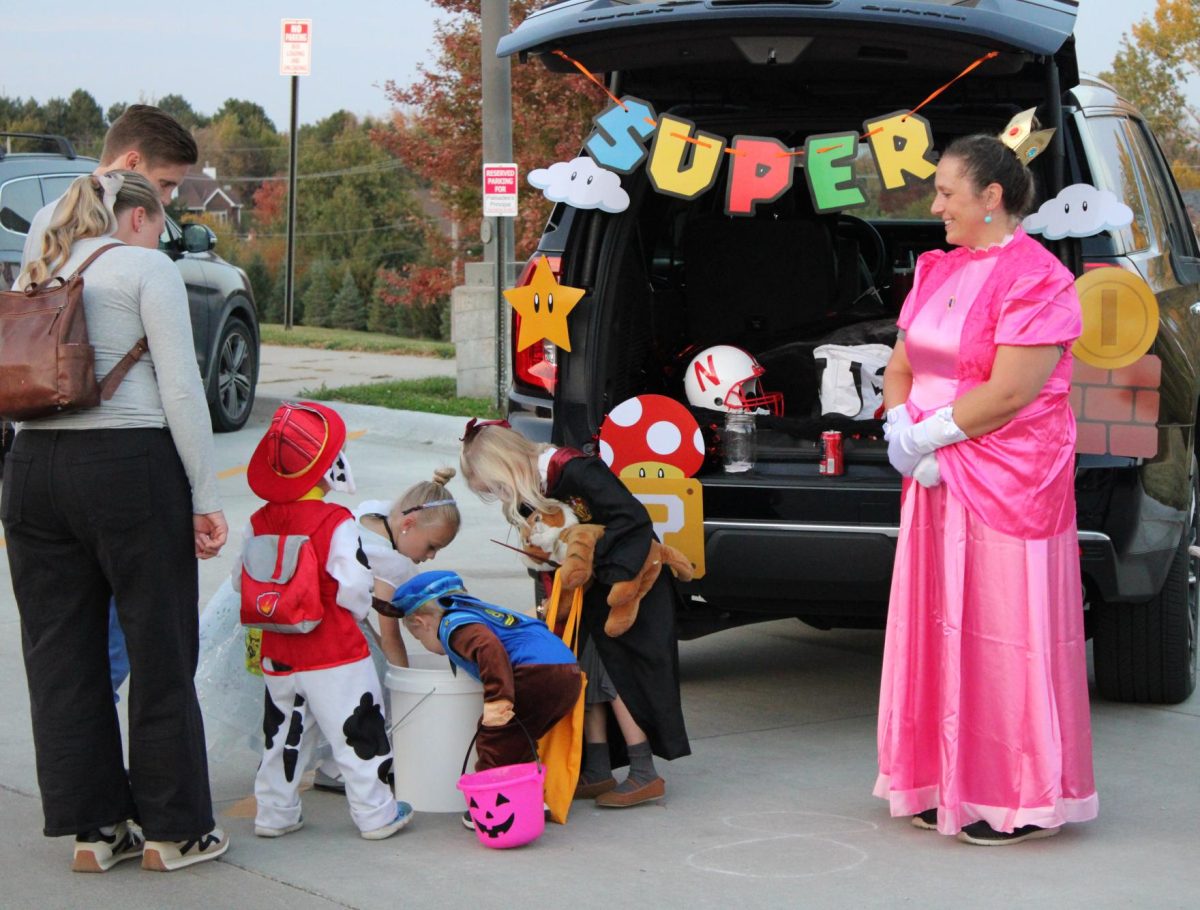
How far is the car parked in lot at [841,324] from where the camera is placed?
4.43m

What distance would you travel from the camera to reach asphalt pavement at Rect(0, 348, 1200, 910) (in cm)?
367

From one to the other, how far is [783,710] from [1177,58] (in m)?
34.2

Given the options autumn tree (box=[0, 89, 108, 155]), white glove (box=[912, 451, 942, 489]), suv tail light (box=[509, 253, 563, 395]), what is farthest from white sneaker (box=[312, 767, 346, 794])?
autumn tree (box=[0, 89, 108, 155])

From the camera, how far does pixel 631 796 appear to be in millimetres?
4336

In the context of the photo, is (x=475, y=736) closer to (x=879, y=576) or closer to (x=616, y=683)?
(x=616, y=683)

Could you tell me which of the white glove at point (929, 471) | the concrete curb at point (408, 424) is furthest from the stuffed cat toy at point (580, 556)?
the concrete curb at point (408, 424)

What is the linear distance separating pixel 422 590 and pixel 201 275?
7218 mm

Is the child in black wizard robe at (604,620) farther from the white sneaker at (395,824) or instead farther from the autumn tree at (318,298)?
the autumn tree at (318,298)

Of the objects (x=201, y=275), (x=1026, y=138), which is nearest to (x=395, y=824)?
(x=1026, y=138)

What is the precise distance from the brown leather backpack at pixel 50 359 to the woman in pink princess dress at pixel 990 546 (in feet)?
6.44

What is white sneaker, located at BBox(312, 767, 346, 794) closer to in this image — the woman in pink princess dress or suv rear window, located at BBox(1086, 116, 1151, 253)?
the woman in pink princess dress

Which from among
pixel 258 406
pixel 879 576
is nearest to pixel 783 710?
pixel 879 576

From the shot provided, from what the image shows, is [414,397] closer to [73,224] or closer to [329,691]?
[329,691]

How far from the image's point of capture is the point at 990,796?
3.99 m
